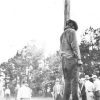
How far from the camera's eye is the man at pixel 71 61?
6191 millimetres

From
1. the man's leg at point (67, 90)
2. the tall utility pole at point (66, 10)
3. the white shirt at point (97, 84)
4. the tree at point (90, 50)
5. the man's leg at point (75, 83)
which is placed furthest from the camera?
the tree at point (90, 50)

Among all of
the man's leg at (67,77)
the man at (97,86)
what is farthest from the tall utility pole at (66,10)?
the man at (97,86)

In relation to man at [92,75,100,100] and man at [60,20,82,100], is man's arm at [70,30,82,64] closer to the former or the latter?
man at [60,20,82,100]

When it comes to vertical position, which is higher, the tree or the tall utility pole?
the tree

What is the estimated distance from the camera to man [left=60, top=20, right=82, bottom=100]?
244 inches

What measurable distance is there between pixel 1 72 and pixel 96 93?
61.8 m

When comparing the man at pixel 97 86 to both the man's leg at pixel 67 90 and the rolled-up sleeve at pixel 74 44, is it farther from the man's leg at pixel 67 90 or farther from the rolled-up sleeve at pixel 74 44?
the rolled-up sleeve at pixel 74 44

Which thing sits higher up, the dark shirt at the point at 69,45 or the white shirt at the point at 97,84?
the dark shirt at the point at 69,45

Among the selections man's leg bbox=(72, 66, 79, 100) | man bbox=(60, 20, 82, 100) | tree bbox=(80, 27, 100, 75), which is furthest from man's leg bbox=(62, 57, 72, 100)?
tree bbox=(80, 27, 100, 75)

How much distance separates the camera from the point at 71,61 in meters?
6.24

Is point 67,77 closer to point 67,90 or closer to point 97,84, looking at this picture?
point 67,90

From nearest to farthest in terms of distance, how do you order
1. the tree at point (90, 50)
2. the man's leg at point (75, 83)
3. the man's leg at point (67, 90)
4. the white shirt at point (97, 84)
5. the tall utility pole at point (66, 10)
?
the man's leg at point (75, 83) → the man's leg at point (67, 90) → the tall utility pole at point (66, 10) → the white shirt at point (97, 84) → the tree at point (90, 50)

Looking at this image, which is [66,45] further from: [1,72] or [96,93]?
[1,72]

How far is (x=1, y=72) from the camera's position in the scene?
77.8 metres
